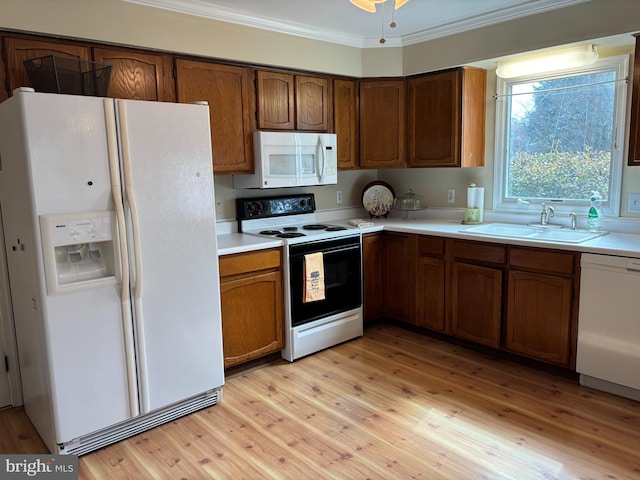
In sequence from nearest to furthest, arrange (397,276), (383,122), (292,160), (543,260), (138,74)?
(138,74) < (543,260) < (292,160) < (397,276) < (383,122)

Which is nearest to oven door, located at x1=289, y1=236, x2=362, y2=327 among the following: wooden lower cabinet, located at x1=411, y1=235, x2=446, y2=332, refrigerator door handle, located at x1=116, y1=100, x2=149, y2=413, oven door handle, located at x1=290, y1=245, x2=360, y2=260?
oven door handle, located at x1=290, y1=245, x2=360, y2=260

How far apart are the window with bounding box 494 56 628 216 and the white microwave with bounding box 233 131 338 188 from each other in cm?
135

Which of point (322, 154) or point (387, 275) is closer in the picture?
point (322, 154)

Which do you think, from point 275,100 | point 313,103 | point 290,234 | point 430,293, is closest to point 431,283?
point 430,293

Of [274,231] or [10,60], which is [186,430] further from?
[10,60]

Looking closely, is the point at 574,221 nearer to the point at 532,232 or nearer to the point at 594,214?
the point at 594,214

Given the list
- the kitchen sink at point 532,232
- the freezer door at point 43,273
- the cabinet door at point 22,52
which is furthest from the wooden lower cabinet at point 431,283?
the cabinet door at point 22,52

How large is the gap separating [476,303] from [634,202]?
1.20 meters

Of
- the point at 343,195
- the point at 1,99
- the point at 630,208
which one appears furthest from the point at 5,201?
the point at 630,208

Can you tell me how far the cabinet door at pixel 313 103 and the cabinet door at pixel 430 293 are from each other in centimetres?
132

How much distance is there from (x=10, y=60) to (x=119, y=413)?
1870 mm

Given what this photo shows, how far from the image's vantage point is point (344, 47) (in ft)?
12.3

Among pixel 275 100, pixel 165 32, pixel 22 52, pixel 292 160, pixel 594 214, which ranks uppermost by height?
pixel 165 32

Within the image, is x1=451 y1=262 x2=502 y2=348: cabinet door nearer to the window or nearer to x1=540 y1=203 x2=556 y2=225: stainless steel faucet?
x1=540 y1=203 x2=556 y2=225: stainless steel faucet
